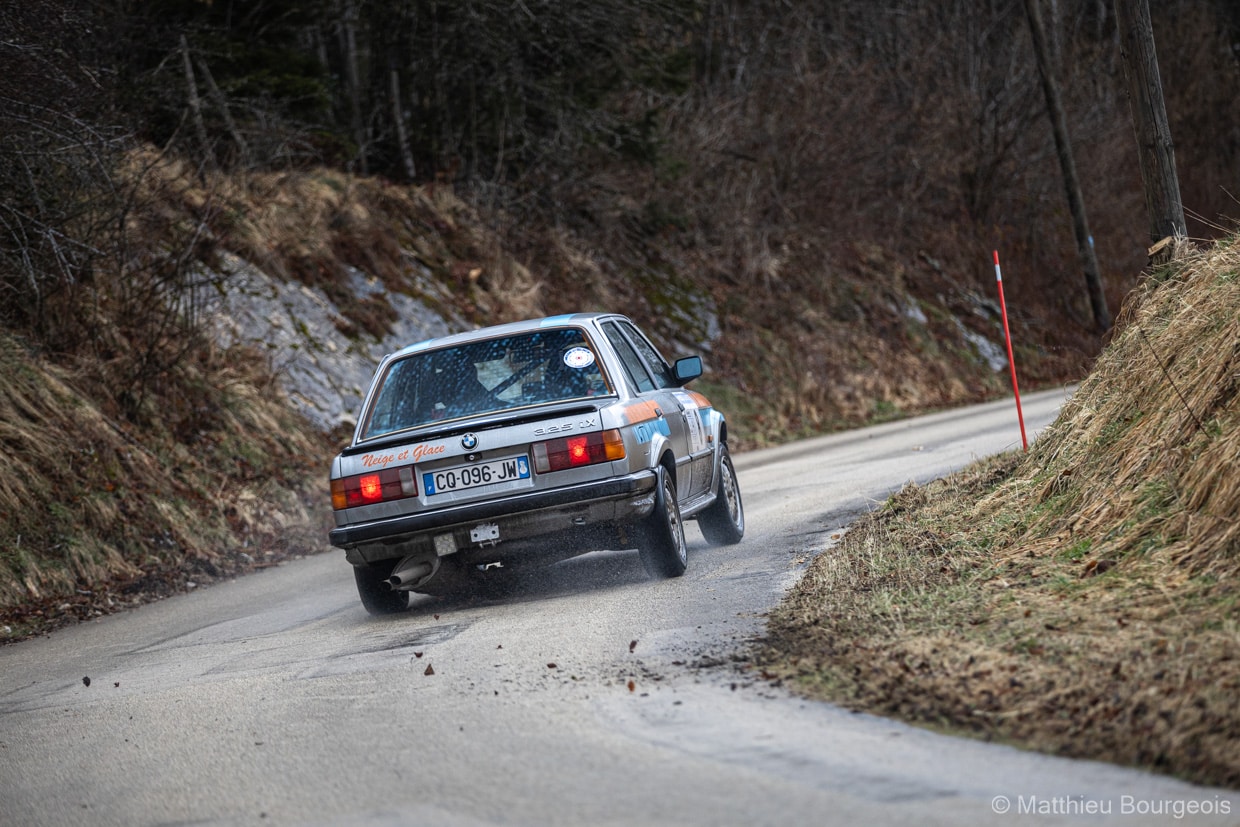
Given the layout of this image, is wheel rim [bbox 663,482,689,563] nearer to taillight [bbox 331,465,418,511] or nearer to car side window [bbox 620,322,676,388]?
car side window [bbox 620,322,676,388]

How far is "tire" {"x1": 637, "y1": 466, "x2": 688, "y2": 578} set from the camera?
308 inches

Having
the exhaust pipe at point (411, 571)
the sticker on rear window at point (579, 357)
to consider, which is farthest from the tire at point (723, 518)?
the exhaust pipe at point (411, 571)

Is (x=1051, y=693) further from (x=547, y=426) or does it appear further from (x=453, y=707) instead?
(x=547, y=426)

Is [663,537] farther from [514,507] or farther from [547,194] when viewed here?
[547,194]

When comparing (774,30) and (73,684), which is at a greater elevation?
(774,30)

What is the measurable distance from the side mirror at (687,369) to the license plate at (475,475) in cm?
190

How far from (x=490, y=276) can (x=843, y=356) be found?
7.54 m

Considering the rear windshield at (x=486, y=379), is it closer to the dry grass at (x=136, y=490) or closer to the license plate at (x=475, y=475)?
the license plate at (x=475, y=475)

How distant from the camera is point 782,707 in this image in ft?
15.9

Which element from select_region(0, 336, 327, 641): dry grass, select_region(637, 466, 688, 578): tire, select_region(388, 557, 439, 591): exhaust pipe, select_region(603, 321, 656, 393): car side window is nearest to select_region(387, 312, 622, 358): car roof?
select_region(603, 321, 656, 393): car side window

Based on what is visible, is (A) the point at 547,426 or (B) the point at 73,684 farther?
(A) the point at 547,426

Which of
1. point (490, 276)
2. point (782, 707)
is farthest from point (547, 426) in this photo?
point (490, 276)

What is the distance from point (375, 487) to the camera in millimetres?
7715

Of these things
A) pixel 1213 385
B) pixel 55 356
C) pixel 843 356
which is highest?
pixel 55 356
